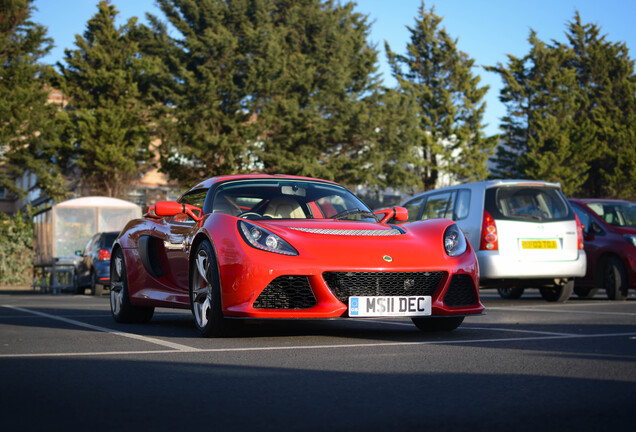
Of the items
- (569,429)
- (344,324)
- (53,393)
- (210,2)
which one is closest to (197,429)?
(53,393)

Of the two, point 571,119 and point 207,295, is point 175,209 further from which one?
point 571,119

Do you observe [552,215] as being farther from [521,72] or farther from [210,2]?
[521,72]

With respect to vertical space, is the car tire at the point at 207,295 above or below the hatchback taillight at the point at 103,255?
below

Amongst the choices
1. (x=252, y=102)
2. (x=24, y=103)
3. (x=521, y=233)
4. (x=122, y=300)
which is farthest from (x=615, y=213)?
(x=24, y=103)

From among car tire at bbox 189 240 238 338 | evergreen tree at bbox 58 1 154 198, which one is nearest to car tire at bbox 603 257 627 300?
car tire at bbox 189 240 238 338

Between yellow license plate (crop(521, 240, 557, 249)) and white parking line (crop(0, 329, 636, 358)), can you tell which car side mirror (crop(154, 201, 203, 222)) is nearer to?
white parking line (crop(0, 329, 636, 358))

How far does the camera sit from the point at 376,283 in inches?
239

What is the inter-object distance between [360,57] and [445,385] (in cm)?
5096

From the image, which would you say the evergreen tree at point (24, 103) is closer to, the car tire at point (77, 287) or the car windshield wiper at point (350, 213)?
the car tire at point (77, 287)

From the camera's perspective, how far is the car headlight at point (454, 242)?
6574mm

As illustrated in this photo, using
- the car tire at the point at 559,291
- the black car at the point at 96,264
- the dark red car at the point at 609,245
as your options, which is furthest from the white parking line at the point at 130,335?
the black car at the point at 96,264

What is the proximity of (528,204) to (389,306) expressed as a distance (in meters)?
6.36

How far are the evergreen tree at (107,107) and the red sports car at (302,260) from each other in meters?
38.6

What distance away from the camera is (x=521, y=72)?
58875 mm
